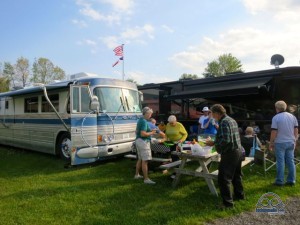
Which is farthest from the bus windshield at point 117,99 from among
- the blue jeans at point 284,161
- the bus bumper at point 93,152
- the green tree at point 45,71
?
the green tree at point 45,71

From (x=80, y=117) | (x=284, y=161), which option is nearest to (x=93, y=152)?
(x=80, y=117)

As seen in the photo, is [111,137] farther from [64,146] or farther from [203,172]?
[203,172]

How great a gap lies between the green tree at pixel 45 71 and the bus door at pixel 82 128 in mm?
40829

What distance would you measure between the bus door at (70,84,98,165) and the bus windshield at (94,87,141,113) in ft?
1.60

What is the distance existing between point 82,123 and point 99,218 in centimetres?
368

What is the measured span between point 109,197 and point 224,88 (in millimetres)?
6311

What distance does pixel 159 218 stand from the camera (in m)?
4.29

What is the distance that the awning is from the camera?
919 centimetres

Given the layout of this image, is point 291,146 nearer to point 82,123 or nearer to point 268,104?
point 268,104

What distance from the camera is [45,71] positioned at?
46.5 metres

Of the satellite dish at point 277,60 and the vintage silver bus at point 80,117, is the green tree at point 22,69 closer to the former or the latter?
the vintage silver bus at point 80,117

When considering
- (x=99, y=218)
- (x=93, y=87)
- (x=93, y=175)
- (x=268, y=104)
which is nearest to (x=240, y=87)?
(x=268, y=104)

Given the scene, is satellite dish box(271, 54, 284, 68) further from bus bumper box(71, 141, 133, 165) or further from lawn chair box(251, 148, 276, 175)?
bus bumper box(71, 141, 133, 165)

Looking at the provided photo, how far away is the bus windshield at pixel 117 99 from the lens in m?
8.34
